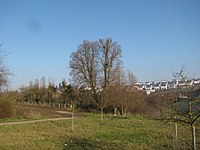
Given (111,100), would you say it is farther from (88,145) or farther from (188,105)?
(188,105)

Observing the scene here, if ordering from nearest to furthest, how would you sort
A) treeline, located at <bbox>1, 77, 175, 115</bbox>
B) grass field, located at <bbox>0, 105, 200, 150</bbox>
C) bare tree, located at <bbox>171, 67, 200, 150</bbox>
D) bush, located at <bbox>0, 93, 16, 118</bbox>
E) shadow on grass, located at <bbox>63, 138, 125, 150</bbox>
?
bare tree, located at <bbox>171, 67, 200, 150</bbox>, shadow on grass, located at <bbox>63, 138, 125, 150</bbox>, grass field, located at <bbox>0, 105, 200, 150</bbox>, bush, located at <bbox>0, 93, 16, 118</bbox>, treeline, located at <bbox>1, 77, 175, 115</bbox>

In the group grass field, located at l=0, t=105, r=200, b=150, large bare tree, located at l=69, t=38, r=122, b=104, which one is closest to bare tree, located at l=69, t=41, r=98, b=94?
large bare tree, located at l=69, t=38, r=122, b=104

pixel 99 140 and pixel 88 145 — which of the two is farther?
pixel 99 140

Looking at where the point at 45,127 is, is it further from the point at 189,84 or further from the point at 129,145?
the point at 189,84

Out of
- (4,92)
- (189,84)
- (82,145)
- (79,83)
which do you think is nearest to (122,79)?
(79,83)

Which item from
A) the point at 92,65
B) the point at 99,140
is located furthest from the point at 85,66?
the point at 99,140

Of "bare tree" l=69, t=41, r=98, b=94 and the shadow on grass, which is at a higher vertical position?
"bare tree" l=69, t=41, r=98, b=94

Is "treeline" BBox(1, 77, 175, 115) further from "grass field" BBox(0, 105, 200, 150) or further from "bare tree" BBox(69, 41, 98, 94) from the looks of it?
"grass field" BBox(0, 105, 200, 150)

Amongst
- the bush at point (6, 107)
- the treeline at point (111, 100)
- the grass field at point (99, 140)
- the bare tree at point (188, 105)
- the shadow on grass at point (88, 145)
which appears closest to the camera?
the bare tree at point (188, 105)

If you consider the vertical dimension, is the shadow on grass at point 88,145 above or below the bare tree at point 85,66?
below

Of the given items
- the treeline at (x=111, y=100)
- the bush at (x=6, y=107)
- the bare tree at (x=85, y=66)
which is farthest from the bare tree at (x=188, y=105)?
the bare tree at (x=85, y=66)

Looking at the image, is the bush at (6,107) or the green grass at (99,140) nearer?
the green grass at (99,140)

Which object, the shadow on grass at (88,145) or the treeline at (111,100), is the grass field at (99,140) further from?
the treeline at (111,100)

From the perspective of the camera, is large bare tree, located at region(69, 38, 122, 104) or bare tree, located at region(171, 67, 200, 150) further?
large bare tree, located at region(69, 38, 122, 104)
